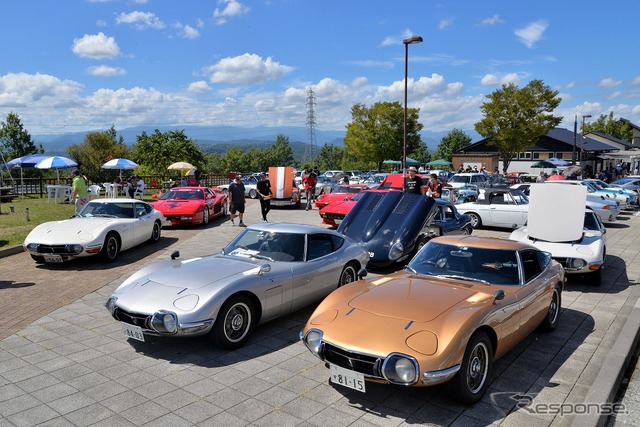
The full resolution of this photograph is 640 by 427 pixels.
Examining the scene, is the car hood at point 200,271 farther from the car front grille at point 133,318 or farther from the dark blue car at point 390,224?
the dark blue car at point 390,224

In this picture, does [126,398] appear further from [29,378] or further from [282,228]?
[282,228]

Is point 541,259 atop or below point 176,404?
atop

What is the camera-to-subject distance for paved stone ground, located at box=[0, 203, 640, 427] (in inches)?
153

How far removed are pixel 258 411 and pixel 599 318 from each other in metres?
5.31

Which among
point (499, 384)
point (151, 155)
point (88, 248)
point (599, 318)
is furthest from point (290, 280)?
point (151, 155)

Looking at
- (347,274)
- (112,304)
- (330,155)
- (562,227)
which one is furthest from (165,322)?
(330,155)

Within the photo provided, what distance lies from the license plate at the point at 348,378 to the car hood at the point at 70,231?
23.7 ft

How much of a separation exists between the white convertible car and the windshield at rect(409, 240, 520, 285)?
353cm

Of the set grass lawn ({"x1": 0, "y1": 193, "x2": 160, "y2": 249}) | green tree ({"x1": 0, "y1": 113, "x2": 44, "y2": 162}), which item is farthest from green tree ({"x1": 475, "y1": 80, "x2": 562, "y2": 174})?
green tree ({"x1": 0, "y1": 113, "x2": 44, "y2": 162})

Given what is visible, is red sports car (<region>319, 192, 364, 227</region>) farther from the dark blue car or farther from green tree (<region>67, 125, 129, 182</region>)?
green tree (<region>67, 125, 129, 182</region>)

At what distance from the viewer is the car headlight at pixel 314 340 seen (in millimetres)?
4094

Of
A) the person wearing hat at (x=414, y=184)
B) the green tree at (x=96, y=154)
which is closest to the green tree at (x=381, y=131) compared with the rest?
the green tree at (x=96, y=154)

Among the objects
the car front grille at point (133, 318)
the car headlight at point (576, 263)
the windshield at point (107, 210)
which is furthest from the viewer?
the windshield at point (107, 210)

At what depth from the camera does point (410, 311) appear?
423 cm
